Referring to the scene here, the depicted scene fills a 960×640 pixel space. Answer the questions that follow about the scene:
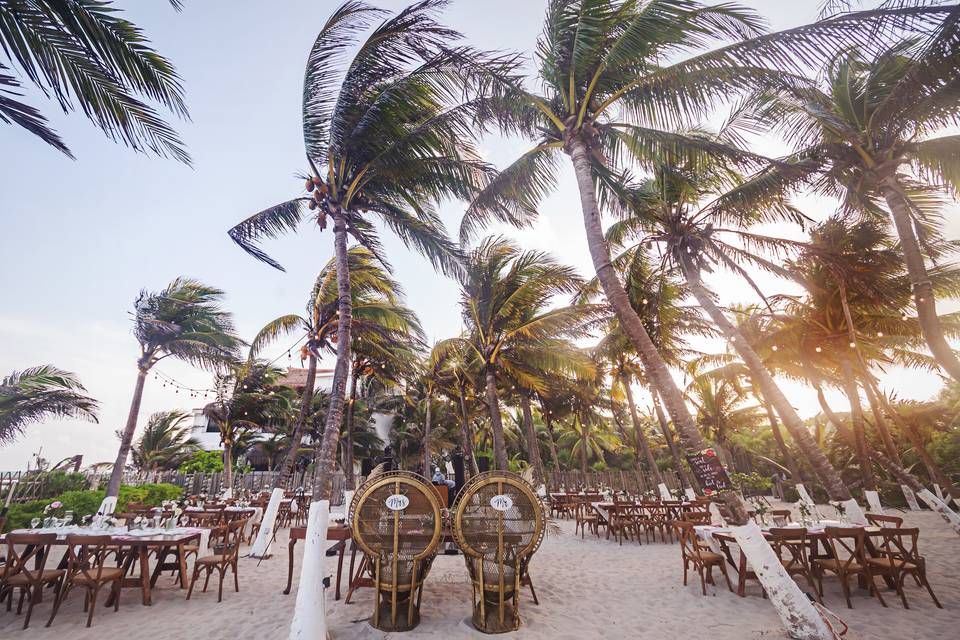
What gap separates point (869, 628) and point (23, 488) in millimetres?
17952

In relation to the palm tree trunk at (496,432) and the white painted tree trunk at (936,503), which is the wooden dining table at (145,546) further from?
the white painted tree trunk at (936,503)

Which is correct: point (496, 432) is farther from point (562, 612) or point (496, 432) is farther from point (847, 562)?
point (847, 562)

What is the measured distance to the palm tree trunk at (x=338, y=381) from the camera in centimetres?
493

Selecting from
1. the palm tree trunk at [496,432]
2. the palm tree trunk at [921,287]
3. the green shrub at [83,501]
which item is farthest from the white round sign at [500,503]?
the green shrub at [83,501]

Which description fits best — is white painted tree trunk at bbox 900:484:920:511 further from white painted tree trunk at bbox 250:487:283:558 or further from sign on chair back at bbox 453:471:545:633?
white painted tree trunk at bbox 250:487:283:558

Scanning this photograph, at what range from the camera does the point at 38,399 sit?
45.7ft

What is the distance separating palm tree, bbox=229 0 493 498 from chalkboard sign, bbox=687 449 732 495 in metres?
4.66

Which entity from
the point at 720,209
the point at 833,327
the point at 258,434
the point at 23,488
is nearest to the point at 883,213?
the point at 720,209

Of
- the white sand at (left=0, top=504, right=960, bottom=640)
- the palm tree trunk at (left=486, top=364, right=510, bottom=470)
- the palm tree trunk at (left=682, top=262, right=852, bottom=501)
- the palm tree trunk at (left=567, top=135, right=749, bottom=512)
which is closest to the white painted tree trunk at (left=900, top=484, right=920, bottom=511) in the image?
the palm tree trunk at (left=682, top=262, right=852, bottom=501)

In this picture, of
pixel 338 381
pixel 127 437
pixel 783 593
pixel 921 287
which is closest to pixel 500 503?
pixel 783 593

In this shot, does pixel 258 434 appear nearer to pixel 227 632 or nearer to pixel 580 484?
pixel 580 484

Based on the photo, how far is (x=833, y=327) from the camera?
1111cm

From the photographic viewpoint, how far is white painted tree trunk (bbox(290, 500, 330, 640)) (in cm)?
350

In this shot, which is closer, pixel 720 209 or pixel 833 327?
pixel 720 209
